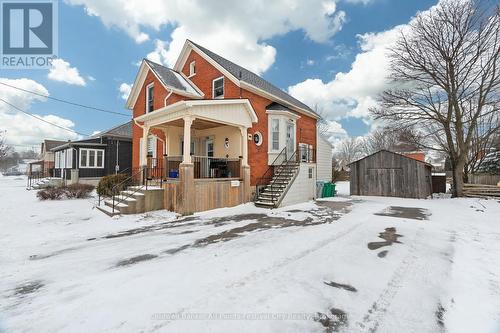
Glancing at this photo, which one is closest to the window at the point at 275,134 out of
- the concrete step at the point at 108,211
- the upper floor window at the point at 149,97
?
the upper floor window at the point at 149,97

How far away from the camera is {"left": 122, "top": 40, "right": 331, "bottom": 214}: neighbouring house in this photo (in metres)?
9.60

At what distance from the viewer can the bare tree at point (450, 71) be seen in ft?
47.3

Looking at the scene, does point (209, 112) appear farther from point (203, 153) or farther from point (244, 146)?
point (203, 153)

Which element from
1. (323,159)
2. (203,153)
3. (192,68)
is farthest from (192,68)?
(323,159)

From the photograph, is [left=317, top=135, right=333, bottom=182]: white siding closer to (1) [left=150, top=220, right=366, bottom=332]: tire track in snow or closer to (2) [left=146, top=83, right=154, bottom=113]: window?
(2) [left=146, top=83, right=154, bottom=113]: window

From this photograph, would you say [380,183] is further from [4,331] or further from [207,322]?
[4,331]

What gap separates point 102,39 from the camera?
1390 cm

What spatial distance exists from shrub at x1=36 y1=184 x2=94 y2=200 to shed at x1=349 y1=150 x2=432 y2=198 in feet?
60.6

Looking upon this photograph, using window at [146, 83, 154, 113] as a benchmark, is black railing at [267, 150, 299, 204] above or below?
below

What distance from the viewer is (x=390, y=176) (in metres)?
16.3

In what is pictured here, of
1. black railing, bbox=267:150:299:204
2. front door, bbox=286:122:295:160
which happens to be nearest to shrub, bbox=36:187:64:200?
black railing, bbox=267:150:299:204

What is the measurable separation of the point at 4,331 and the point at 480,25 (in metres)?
23.2

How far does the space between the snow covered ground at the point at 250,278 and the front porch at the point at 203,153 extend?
231cm

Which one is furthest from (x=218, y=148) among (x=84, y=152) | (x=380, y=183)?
(x=84, y=152)
